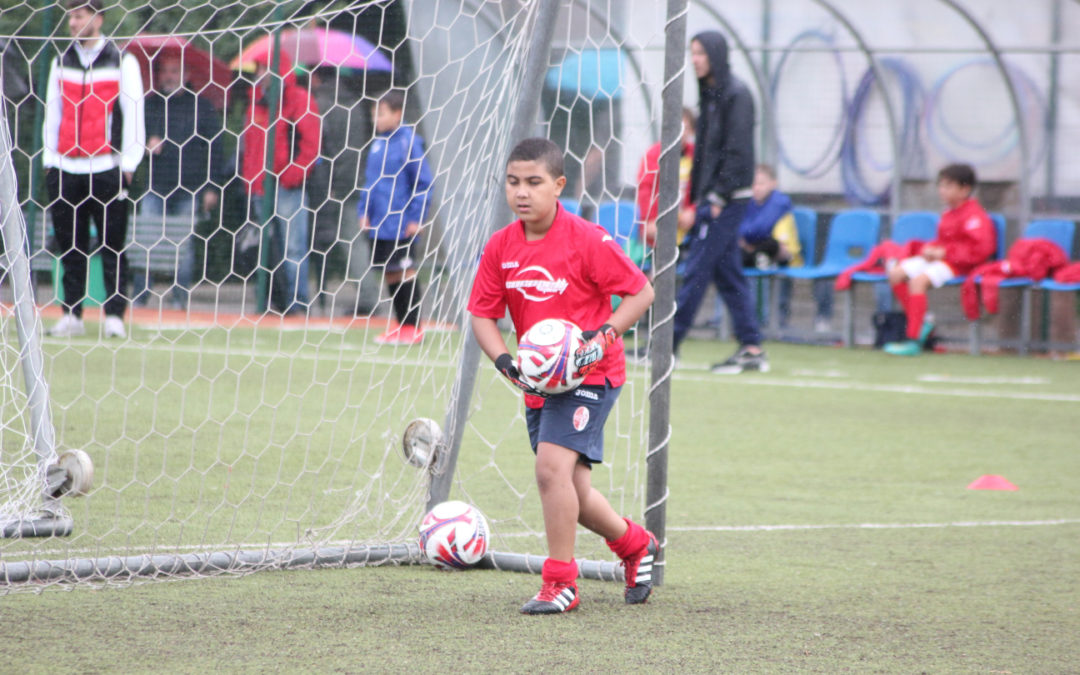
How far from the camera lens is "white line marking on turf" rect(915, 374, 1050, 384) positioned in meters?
11.3

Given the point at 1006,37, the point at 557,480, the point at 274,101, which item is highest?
the point at 1006,37

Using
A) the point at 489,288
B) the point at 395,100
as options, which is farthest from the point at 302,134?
the point at 489,288

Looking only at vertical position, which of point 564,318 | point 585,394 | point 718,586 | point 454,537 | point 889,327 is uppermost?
point 564,318

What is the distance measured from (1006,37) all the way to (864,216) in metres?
2.71

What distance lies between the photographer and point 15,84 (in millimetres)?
5746

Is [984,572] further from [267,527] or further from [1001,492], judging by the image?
[267,527]

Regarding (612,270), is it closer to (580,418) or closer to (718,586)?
(580,418)

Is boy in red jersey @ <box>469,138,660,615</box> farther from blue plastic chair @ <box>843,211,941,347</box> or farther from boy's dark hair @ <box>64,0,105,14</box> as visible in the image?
blue plastic chair @ <box>843,211,941,347</box>

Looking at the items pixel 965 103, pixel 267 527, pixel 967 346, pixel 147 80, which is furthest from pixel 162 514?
pixel 965 103

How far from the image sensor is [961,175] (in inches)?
530

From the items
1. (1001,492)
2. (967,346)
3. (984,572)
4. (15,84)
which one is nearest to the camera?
(984,572)

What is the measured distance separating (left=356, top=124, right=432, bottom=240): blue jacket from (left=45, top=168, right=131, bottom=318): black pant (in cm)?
94

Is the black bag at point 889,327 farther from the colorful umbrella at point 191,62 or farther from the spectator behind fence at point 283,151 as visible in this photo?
the colorful umbrella at point 191,62

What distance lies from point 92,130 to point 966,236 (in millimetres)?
9746
